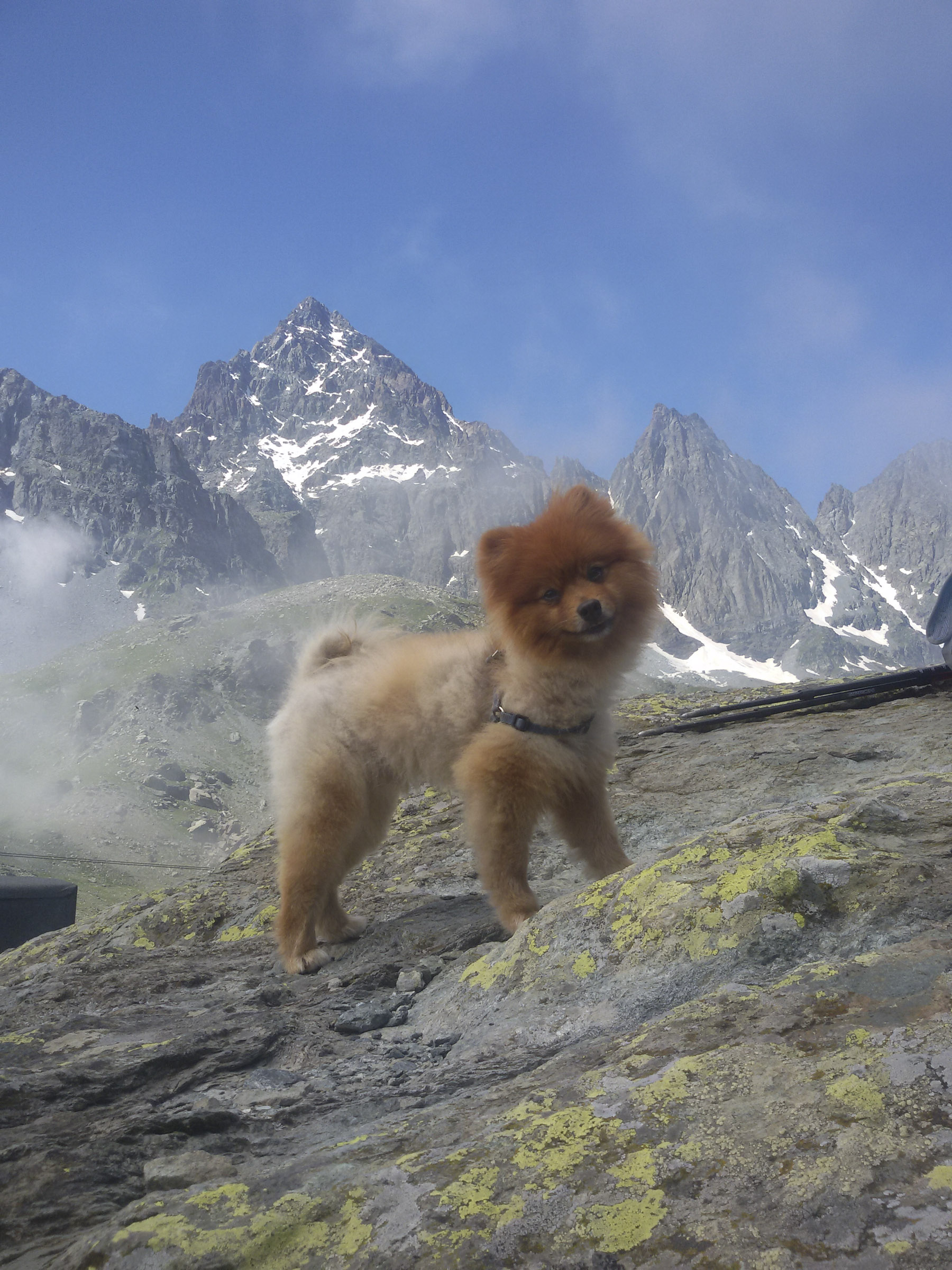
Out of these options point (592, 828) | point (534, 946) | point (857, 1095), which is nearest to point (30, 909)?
point (592, 828)

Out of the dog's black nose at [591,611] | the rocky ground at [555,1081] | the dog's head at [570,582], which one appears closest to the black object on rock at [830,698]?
the rocky ground at [555,1081]

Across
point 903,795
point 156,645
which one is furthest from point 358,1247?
point 156,645

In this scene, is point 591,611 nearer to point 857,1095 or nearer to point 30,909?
point 857,1095

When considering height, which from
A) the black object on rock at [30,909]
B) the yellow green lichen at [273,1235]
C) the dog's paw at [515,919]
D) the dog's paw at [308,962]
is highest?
the yellow green lichen at [273,1235]

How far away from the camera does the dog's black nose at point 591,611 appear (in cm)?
553

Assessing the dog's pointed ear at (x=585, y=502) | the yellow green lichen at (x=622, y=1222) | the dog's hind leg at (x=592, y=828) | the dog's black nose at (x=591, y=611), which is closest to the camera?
the yellow green lichen at (x=622, y=1222)

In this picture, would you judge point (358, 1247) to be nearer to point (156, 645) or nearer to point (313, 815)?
point (313, 815)

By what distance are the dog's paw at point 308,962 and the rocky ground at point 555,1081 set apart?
0.11 metres

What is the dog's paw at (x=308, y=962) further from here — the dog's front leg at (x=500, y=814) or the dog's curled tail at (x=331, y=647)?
the dog's curled tail at (x=331, y=647)

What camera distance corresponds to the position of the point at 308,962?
564cm

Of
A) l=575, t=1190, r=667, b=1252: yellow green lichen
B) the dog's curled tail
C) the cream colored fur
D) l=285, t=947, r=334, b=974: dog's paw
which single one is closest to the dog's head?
the cream colored fur

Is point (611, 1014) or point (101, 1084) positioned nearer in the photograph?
point (611, 1014)

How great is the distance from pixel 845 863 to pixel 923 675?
5.85 metres

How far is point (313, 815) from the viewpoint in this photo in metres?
6.11
